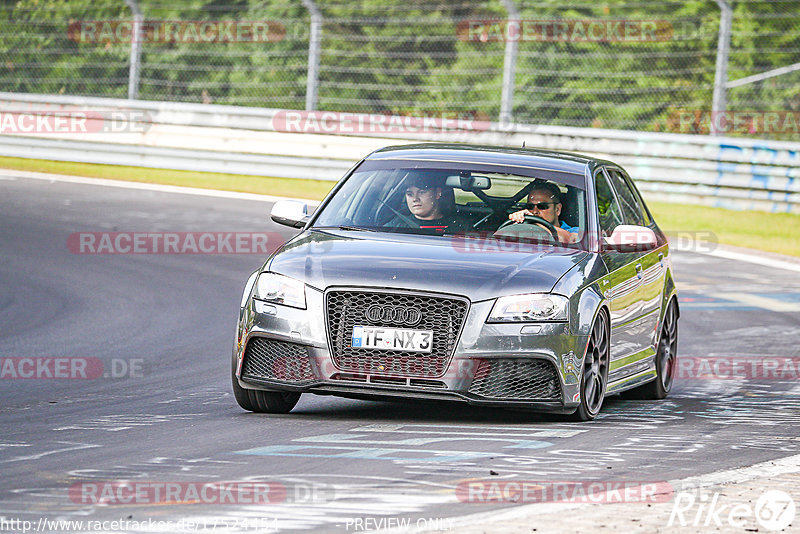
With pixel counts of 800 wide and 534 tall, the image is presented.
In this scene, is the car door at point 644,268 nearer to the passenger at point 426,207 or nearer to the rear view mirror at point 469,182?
the rear view mirror at point 469,182

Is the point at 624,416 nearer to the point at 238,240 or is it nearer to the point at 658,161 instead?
A: the point at 238,240

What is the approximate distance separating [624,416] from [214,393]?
2.44 meters

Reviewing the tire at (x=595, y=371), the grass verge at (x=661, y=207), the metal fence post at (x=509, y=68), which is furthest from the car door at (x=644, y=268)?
the metal fence post at (x=509, y=68)

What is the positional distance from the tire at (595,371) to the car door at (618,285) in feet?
0.54

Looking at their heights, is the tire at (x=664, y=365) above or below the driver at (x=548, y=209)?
below

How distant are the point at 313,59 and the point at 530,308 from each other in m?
17.6

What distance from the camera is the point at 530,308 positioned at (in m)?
7.98

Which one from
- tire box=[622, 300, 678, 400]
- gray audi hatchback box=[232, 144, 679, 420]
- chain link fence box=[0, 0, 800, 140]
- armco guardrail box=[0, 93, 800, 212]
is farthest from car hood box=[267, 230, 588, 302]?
chain link fence box=[0, 0, 800, 140]

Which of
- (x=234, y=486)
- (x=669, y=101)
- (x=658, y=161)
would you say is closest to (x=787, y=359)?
(x=234, y=486)

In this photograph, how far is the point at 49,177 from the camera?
23.9m

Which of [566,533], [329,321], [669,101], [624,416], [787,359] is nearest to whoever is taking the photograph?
[566,533]

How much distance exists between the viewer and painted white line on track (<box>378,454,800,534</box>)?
5617 mm

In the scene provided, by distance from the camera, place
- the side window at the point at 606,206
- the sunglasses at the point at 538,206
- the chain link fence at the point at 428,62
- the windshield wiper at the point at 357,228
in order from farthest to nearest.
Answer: the chain link fence at the point at 428,62 < the side window at the point at 606,206 < the sunglasses at the point at 538,206 < the windshield wiper at the point at 357,228

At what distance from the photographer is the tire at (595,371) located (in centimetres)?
836
